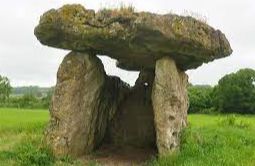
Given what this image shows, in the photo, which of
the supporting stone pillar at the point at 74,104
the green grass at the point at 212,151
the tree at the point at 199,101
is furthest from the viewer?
the tree at the point at 199,101

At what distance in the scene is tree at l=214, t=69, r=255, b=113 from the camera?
5659 centimetres

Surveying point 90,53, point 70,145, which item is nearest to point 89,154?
point 70,145

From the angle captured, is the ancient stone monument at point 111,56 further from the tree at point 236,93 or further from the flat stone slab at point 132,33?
the tree at point 236,93

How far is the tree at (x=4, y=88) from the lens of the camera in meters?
76.7

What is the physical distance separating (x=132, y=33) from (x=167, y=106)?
7.92 feet

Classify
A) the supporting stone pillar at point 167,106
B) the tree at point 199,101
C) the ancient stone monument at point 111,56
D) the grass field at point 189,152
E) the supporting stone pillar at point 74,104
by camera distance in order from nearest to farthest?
the grass field at point 189,152 → the ancient stone monument at point 111,56 → the supporting stone pillar at point 167,106 → the supporting stone pillar at point 74,104 → the tree at point 199,101

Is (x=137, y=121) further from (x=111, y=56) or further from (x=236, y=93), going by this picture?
(x=236, y=93)

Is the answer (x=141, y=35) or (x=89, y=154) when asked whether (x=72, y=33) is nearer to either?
(x=141, y=35)

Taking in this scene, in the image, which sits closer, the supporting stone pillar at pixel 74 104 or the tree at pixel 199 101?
the supporting stone pillar at pixel 74 104

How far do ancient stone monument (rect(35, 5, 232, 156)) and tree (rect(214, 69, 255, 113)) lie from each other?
37243 millimetres

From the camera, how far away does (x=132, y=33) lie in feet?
55.7

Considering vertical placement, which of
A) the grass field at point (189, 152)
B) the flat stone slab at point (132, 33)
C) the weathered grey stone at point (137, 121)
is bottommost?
the grass field at point (189, 152)

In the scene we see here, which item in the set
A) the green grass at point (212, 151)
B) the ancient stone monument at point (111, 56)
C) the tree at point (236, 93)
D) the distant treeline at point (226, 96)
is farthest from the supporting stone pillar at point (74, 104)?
the tree at point (236, 93)

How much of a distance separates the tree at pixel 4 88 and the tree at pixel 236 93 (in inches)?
Result: 1133
